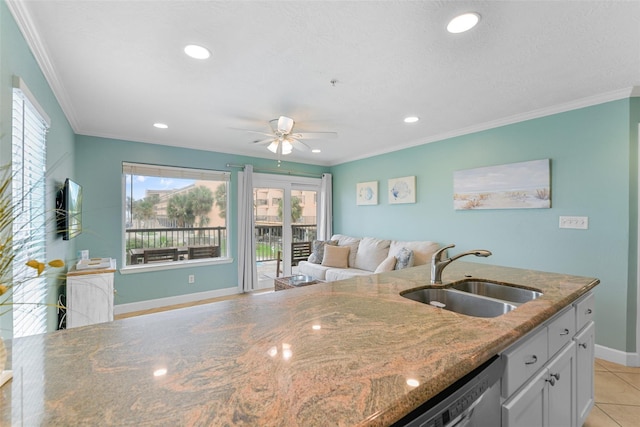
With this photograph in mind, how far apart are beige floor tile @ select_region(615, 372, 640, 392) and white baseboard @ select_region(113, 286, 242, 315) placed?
4574mm

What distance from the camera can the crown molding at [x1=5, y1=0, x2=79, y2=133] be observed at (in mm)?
1509

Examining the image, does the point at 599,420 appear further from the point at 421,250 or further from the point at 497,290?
the point at 421,250

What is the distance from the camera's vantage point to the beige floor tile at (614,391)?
2.12 meters

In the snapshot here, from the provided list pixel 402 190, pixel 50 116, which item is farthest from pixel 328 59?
pixel 402 190

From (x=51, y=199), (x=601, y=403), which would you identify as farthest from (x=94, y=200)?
(x=601, y=403)

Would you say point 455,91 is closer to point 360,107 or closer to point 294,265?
point 360,107

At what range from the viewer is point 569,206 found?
287cm

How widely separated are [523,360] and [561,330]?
0.50 m

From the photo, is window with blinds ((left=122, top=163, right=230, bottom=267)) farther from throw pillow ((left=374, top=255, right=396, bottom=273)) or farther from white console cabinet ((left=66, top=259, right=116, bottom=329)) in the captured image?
throw pillow ((left=374, top=255, right=396, bottom=273))

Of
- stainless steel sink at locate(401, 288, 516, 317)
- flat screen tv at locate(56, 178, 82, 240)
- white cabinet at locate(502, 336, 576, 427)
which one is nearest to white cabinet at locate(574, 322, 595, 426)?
white cabinet at locate(502, 336, 576, 427)

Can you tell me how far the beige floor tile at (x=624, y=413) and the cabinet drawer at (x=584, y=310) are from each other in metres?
0.78

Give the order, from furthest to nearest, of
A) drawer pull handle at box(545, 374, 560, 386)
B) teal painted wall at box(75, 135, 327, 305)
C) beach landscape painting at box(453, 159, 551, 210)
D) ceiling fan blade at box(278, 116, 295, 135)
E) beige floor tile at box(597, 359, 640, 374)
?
1. teal painted wall at box(75, 135, 327, 305)
2. beach landscape painting at box(453, 159, 551, 210)
3. ceiling fan blade at box(278, 116, 295, 135)
4. beige floor tile at box(597, 359, 640, 374)
5. drawer pull handle at box(545, 374, 560, 386)

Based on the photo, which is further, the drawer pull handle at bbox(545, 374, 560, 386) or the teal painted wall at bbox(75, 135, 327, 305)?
the teal painted wall at bbox(75, 135, 327, 305)

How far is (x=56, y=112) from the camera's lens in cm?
Result: 261
